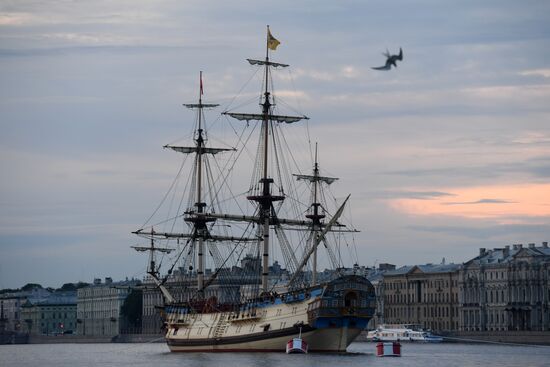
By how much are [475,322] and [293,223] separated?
6894cm

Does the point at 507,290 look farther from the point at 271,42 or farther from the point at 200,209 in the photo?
the point at 271,42

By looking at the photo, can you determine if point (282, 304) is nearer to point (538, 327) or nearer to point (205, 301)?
point (205, 301)

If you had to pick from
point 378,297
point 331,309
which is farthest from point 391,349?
point 378,297

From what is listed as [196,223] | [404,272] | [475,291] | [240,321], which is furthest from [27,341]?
[240,321]

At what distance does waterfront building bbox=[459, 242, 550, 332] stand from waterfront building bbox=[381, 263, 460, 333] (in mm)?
3939

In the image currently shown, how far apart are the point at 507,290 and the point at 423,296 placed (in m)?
19.1

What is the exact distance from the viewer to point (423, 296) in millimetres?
166125

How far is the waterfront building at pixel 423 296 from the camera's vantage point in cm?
16100

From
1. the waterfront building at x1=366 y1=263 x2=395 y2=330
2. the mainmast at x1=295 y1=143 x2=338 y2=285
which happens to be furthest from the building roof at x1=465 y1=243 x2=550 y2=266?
the mainmast at x1=295 y1=143 x2=338 y2=285

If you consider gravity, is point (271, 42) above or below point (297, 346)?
above

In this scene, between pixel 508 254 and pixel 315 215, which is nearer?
pixel 315 215

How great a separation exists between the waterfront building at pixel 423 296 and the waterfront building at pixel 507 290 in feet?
12.9

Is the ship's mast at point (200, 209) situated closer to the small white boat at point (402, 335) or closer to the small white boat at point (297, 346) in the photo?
the small white boat at point (297, 346)

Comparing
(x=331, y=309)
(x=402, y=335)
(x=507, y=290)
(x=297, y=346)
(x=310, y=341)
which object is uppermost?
(x=507, y=290)
